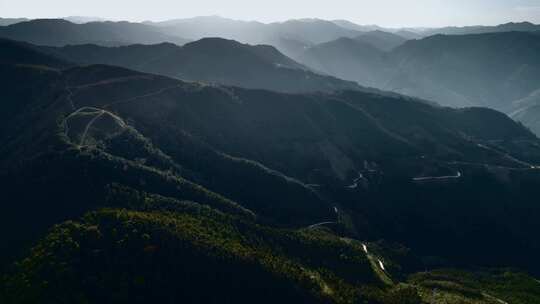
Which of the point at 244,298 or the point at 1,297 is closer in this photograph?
the point at 1,297

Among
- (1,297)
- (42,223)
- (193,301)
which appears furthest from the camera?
(42,223)

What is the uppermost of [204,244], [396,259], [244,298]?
[204,244]

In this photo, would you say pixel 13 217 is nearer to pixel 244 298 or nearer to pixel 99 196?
pixel 99 196

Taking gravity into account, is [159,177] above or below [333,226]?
above

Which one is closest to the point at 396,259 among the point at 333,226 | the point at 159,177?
the point at 333,226

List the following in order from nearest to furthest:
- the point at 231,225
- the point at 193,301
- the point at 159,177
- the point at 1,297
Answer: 1. the point at 1,297
2. the point at 193,301
3. the point at 231,225
4. the point at 159,177

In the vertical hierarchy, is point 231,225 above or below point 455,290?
above

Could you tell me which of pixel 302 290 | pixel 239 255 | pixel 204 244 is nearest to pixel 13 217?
pixel 204 244

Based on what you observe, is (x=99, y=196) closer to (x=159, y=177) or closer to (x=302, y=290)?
(x=159, y=177)

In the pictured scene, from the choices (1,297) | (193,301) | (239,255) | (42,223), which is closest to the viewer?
(1,297)
